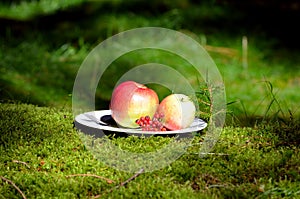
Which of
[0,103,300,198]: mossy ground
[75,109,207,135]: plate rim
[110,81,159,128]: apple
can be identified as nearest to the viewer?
[0,103,300,198]: mossy ground

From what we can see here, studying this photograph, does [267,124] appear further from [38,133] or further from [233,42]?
[233,42]

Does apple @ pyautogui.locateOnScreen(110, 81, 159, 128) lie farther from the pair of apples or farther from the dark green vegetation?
the dark green vegetation

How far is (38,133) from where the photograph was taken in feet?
8.09

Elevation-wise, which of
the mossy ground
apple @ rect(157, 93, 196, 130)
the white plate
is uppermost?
apple @ rect(157, 93, 196, 130)

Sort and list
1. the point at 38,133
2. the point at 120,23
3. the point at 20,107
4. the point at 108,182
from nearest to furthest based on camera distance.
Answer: the point at 108,182 < the point at 38,133 < the point at 20,107 < the point at 120,23

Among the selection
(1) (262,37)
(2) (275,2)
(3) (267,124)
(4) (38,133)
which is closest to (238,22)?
(1) (262,37)

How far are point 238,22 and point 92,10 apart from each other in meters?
1.42

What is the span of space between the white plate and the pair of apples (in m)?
0.04

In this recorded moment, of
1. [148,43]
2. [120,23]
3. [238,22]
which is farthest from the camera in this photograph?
[238,22]

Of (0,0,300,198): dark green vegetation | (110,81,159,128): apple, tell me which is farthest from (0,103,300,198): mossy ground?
(110,81,159,128): apple

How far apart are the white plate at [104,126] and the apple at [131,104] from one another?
0.15ft

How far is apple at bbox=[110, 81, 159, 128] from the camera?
7.99ft

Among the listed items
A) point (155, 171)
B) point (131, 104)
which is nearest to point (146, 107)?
point (131, 104)

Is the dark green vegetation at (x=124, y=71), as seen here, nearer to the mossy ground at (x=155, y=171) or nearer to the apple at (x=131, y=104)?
the mossy ground at (x=155, y=171)
